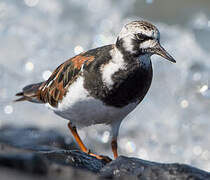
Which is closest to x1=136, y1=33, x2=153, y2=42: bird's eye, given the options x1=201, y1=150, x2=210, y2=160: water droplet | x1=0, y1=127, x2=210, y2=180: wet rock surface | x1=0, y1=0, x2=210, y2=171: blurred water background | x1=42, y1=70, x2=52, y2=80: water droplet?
x1=0, y1=127, x2=210, y2=180: wet rock surface

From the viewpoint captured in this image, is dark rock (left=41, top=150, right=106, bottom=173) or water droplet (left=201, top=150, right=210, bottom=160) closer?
dark rock (left=41, top=150, right=106, bottom=173)

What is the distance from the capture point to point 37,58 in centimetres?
902

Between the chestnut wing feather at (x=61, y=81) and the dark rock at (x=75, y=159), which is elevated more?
the chestnut wing feather at (x=61, y=81)

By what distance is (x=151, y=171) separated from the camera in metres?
3.26

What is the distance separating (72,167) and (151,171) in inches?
30.0

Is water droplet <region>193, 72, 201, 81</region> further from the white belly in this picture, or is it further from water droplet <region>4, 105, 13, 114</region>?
the white belly

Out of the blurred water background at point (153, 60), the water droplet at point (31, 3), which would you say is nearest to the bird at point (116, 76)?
the blurred water background at point (153, 60)

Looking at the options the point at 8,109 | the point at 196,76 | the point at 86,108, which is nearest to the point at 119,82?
the point at 86,108

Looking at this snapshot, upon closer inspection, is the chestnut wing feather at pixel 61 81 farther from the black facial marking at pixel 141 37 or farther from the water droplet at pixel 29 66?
the water droplet at pixel 29 66

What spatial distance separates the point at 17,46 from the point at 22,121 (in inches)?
82.4

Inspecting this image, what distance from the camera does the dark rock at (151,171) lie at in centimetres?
318

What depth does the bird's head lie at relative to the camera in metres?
3.78

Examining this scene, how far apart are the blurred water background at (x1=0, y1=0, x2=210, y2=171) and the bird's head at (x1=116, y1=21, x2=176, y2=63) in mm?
3376

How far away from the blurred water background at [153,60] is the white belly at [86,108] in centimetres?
282
